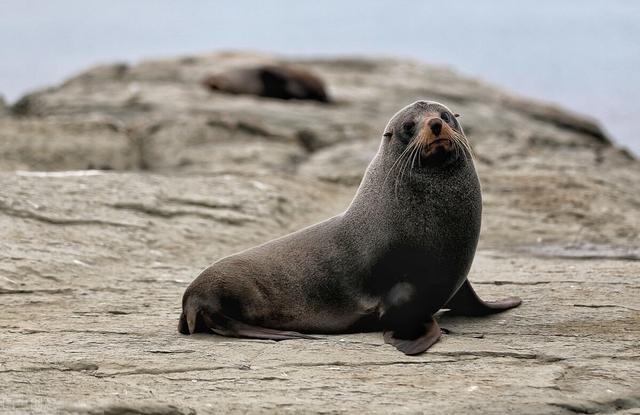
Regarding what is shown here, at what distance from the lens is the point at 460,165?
5660 millimetres

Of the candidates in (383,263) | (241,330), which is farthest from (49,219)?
(383,263)

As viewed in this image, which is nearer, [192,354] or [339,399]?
[339,399]

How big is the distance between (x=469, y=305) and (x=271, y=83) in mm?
11467

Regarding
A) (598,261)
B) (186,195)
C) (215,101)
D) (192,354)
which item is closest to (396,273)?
(192,354)

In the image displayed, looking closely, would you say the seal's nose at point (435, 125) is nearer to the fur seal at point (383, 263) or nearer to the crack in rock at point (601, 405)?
the fur seal at point (383, 263)

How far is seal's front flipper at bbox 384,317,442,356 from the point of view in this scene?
5.14 metres

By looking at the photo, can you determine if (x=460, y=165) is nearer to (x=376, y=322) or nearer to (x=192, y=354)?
(x=376, y=322)

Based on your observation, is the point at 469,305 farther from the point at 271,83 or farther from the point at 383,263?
the point at 271,83

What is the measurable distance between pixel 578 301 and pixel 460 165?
1.09 metres

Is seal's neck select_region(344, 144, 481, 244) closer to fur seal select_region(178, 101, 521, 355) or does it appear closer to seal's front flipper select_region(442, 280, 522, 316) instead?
fur seal select_region(178, 101, 521, 355)

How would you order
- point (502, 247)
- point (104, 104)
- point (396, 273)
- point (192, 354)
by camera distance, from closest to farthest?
point (192, 354), point (396, 273), point (502, 247), point (104, 104)

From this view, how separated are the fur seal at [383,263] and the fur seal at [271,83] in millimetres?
10655

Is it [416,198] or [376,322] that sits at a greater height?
[416,198]

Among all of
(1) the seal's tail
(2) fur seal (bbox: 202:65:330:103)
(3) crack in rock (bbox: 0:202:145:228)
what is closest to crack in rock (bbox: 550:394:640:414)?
(1) the seal's tail
